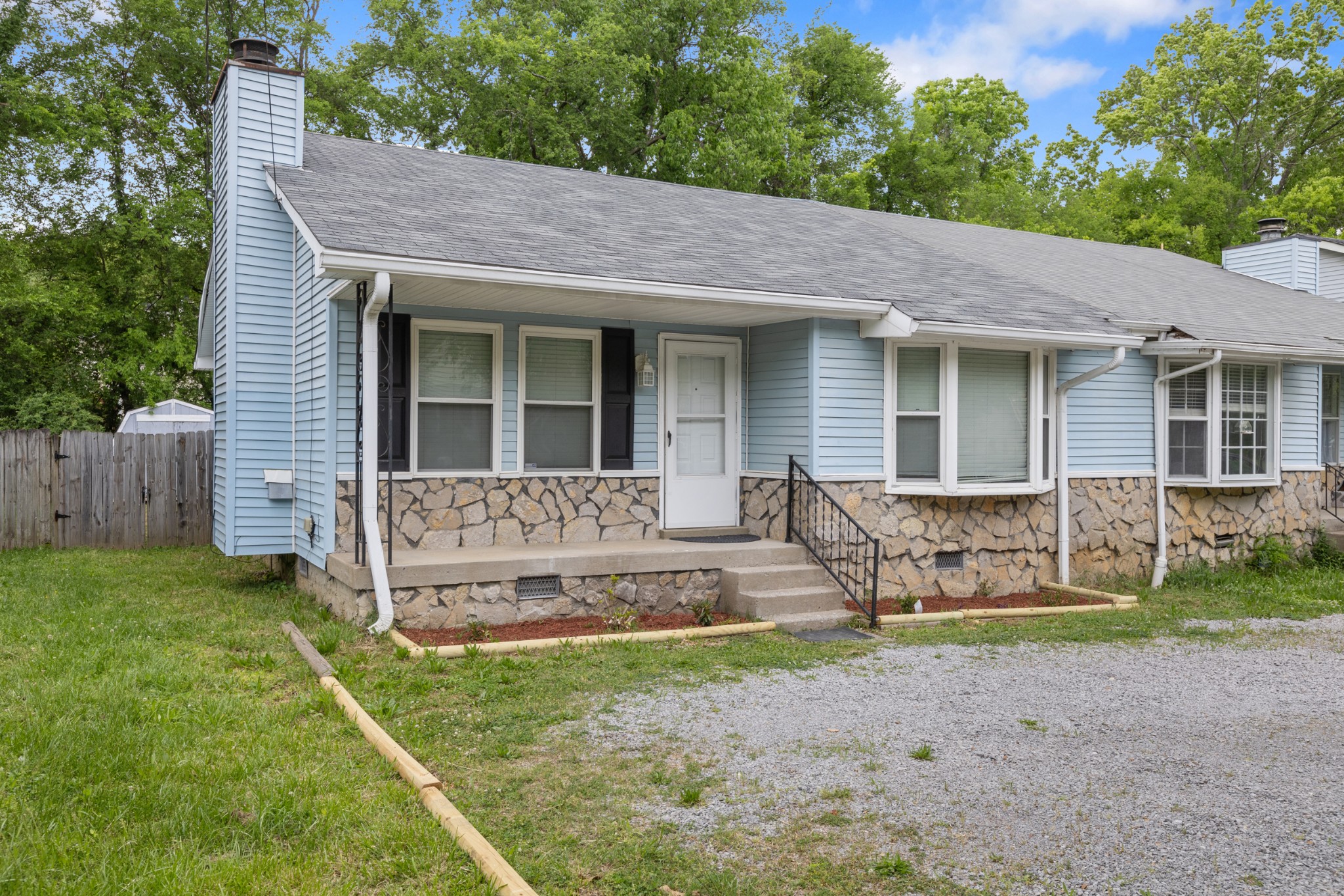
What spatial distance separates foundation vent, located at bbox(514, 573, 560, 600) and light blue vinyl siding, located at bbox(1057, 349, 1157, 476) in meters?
5.61

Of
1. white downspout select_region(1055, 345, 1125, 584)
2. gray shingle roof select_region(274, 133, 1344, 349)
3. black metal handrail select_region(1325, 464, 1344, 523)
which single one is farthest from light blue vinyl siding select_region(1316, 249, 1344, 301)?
white downspout select_region(1055, 345, 1125, 584)

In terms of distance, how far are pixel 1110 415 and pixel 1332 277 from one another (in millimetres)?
9323

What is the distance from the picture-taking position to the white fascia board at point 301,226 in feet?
20.9

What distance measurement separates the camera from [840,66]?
27.0m

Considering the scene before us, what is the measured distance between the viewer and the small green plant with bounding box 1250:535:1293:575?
35.6 ft

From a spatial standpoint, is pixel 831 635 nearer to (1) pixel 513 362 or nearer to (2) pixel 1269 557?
(1) pixel 513 362

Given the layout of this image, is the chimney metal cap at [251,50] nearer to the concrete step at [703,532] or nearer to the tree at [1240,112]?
the concrete step at [703,532]

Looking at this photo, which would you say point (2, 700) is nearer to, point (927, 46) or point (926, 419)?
point (926, 419)

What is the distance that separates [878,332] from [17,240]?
59.9ft

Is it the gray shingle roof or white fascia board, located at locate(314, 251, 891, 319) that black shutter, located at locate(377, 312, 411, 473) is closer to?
the gray shingle roof

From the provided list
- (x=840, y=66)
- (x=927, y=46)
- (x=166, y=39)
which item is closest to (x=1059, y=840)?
(x=166, y=39)

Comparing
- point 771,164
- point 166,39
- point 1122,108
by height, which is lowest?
point 771,164

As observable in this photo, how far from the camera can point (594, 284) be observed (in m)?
7.15

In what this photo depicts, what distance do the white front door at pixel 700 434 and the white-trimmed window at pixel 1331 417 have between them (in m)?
8.67
